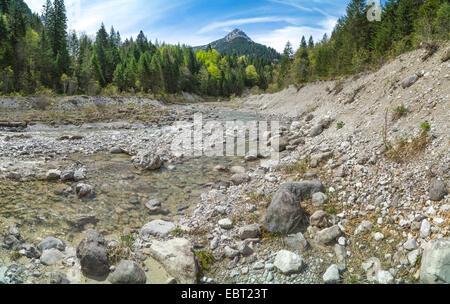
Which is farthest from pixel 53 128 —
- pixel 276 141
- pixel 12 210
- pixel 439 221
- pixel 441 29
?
pixel 441 29

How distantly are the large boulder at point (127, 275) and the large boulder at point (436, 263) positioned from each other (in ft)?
15.7

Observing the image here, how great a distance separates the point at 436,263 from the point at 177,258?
14.5 ft

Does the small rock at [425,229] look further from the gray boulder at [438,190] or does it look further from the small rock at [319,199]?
the small rock at [319,199]

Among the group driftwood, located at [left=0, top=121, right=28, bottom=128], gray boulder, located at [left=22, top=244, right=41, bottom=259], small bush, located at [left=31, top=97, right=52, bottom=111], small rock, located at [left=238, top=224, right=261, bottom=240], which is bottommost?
gray boulder, located at [left=22, top=244, right=41, bottom=259]

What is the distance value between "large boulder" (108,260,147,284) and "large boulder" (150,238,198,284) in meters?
0.52

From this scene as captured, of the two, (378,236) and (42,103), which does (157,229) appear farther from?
(42,103)

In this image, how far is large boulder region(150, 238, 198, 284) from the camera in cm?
423

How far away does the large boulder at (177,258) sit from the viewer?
13.9 feet

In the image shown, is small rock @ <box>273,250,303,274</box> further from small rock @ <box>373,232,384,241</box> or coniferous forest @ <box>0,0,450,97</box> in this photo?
coniferous forest @ <box>0,0,450,97</box>

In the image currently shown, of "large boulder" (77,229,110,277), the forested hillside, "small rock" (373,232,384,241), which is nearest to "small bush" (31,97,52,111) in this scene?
the forested hillside

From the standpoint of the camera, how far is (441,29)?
1433 centimetres

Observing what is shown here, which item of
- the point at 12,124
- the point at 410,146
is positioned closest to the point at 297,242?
the point at 410,146
